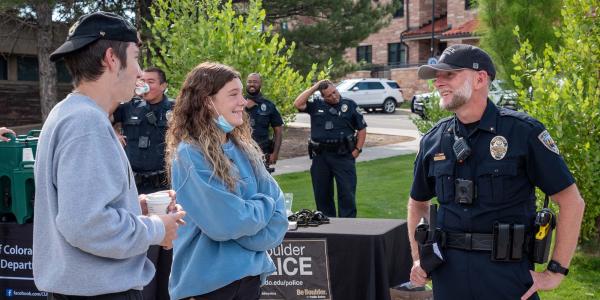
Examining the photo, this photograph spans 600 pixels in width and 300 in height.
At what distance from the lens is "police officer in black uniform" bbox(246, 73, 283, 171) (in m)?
9.38

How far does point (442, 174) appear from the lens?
3.45 meters

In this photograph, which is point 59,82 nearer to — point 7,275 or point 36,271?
point 7,275

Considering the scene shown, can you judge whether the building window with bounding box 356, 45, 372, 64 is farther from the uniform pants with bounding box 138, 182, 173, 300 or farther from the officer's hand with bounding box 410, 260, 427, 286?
the officer's hand with bounding box 410, 260, 427, 286

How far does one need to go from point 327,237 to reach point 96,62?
9.11 feet

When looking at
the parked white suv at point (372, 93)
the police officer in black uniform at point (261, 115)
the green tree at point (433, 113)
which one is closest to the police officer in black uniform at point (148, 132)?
the police officer in black uniform at point (261, 115)

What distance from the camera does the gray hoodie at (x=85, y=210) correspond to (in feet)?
7.32

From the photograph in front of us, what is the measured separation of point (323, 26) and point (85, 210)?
18982 millimetres

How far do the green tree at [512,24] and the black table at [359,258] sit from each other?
12.0 meters

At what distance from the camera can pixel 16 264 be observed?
5180 millimetres

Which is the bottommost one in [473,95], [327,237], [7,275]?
[7,275]

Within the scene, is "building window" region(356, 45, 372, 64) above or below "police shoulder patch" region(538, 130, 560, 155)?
above

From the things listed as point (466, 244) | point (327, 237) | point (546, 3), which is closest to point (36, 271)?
point (466, 244)

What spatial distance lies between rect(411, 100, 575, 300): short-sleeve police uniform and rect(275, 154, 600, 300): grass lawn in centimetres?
303

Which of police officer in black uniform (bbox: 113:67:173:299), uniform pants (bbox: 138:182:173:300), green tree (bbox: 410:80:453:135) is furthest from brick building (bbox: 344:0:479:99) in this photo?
uniform pants (bbox: 138:182:173:300)
